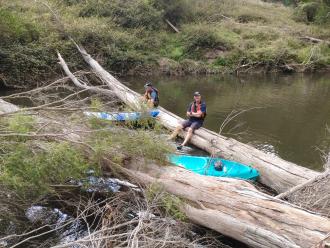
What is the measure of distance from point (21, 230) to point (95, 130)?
2.06 meters

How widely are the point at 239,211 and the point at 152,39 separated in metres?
23.5

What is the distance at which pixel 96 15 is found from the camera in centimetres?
2864

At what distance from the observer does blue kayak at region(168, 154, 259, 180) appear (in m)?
9.73

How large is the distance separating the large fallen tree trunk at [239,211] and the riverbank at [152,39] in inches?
595

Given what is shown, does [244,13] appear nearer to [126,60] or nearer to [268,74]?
[268,74]

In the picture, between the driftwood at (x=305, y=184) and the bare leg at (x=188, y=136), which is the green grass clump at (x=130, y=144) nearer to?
the driftwood at (x=305, y=184)

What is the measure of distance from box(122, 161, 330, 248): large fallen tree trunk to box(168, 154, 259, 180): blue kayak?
1.52m

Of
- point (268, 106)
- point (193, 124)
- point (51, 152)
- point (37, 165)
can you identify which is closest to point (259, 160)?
point (193, 124)

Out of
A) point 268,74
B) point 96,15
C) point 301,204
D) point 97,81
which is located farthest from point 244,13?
point 301,204

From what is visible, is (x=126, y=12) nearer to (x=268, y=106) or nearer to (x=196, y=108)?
(x=268, y=106)

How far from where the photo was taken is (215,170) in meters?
9.84

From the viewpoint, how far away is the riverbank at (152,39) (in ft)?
75.0

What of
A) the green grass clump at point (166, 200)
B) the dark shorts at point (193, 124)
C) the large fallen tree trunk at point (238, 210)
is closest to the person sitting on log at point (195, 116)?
the dark shorts at point (193, 124)

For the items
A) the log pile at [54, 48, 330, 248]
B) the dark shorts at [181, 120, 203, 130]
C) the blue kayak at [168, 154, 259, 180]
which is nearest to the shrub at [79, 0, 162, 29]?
the dark shorts at [181, 120, 203, 130]
